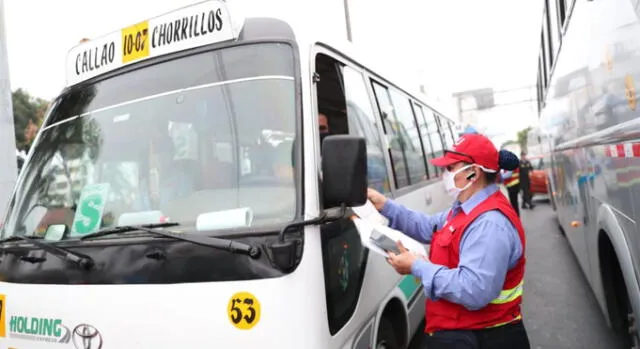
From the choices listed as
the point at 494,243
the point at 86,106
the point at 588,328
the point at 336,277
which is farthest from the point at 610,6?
the point at 588,328

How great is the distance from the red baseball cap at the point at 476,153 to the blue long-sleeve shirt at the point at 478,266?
300 millimetres

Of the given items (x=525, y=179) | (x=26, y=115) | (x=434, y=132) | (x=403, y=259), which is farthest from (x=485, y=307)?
(x=26, y=115)

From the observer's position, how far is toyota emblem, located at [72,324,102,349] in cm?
223

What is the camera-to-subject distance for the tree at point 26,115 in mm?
28219

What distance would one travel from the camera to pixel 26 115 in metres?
29.3

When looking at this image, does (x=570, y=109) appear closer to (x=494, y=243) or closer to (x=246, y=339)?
(x=494, y=243)

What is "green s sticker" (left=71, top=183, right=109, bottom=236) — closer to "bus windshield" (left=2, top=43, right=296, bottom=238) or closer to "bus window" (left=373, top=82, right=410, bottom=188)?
"bus windshield" (left=2, top=43, right=296, bottom=238)

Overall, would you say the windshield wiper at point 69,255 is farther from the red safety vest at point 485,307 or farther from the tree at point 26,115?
the tree at point 26,115

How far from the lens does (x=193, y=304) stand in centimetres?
209

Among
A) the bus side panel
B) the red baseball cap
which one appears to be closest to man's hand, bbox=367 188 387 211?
the red baseball cap

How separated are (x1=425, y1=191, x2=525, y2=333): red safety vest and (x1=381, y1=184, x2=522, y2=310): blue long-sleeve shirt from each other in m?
0.06

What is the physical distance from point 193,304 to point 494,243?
1354mm

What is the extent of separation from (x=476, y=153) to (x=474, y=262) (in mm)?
592

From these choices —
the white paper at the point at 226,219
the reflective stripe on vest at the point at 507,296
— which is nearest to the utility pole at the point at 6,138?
the white paper at the point at 226,219
